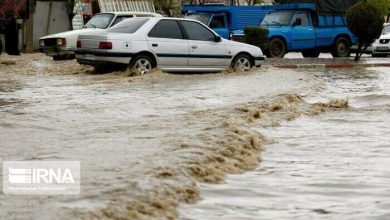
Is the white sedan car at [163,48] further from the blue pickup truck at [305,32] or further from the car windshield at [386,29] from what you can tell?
the car windshield at [386,29]

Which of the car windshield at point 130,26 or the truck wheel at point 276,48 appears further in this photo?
the truck wheel at point 276,48

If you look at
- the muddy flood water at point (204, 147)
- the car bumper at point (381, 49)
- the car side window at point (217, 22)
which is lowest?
the car bumper at point (381, 49)

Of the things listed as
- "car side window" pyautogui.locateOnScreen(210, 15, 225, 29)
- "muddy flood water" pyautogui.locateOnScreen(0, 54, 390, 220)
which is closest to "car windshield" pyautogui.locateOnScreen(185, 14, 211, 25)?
"car side window" pyautogui.locateOnScreen(210, 15, 225, 29)

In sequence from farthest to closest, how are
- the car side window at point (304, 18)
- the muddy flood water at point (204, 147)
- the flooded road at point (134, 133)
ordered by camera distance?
the car side window at point (304, 18), the muddy flood water at point (204, 147), the flooded road at point (134, 133)

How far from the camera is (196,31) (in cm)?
1741

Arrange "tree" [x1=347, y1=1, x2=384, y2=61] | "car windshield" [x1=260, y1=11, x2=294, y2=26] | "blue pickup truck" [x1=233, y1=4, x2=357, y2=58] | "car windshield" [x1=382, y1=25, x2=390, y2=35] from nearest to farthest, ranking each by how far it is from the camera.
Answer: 1. "tree" [x1=347, y1=1, x2=384, y2=61]
2. "blue pickup truck" [x1=233, y1=4, x2=357, y2=58]
3. "car windshield" [x1=260, y1=11, x2=294, y2=26]
4. "car windshield" [x1=382, y1=25, x2=390, y2=35]

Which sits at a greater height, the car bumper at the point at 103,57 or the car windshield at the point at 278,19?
the car windshield at the point at 278,19

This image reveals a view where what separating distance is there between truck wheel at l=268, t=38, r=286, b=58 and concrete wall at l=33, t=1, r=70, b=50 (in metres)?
10.6

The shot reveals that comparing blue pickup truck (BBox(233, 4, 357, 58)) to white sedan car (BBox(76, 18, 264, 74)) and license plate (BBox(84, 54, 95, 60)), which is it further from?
license plate (BBox(84, 54, 95, 60))

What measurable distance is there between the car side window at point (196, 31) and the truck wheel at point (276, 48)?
9034 millimetres

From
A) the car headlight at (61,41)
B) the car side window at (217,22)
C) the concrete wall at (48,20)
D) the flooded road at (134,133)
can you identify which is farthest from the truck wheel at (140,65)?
the concrete wall at (48,20)

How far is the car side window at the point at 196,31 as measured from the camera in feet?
56.7

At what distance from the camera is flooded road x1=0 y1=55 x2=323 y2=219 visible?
4.98 meters

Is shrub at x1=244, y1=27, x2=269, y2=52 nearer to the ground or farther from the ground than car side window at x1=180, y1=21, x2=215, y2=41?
nearer to the ground
